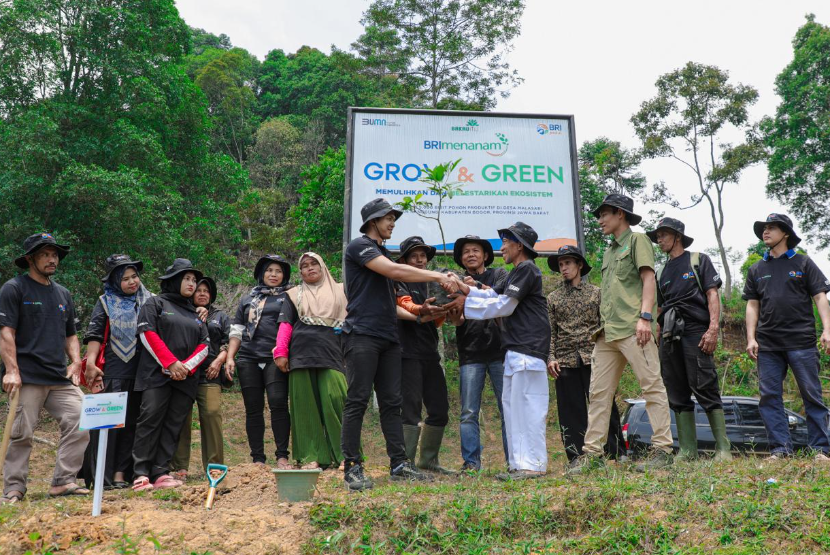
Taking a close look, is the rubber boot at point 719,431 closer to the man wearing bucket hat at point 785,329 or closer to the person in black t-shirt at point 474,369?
the man wearing bucket hat at point 785,329

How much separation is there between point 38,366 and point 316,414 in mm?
2050

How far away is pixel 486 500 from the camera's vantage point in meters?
3.81

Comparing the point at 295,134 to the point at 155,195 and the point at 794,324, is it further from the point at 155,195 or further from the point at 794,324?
the point at 794,324

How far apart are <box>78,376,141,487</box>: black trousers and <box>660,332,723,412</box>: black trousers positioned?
4.21 meters

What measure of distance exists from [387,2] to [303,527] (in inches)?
738

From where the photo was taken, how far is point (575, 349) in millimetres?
5789

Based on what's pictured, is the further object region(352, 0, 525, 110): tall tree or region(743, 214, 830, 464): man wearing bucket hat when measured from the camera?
region(352, 0, 525, 110): tall tree

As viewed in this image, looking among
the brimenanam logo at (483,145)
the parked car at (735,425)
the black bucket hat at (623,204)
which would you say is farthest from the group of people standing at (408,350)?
the brimenanam logo at (483,145)

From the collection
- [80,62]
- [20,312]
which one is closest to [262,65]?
[80,62]

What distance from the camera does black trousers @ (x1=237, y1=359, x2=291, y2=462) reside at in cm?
588

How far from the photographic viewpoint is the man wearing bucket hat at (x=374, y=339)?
174 inches

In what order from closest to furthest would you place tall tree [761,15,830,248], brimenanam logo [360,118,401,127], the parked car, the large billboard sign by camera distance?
the parked car < the large billboard sign < brimenanam logo [360,118,401,127] < tall tree [761,15,830,248]

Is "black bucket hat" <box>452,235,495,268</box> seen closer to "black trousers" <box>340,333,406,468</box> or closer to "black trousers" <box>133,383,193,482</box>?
"black trousers" <box>340,333,406,468</box>

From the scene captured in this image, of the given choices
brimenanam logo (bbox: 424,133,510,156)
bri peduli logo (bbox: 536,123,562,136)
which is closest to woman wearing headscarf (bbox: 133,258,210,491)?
brimenanam logo (bbox: 424,133,510,156)
